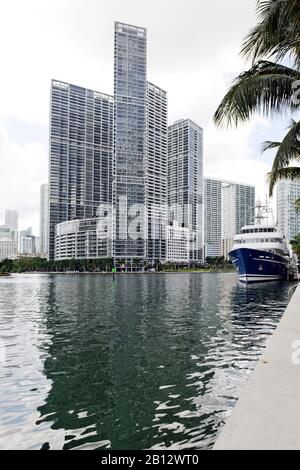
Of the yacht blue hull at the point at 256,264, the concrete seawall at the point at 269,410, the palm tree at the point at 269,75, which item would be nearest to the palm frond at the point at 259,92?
the palm tree at the point at 269,75

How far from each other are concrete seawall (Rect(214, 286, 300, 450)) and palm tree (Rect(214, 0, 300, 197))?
6610 millimetres

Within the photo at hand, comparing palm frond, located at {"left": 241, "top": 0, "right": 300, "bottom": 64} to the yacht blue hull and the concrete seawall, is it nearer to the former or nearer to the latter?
the concrete seawall

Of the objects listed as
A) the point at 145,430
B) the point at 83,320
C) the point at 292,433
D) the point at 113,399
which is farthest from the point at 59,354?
the point at 292,433

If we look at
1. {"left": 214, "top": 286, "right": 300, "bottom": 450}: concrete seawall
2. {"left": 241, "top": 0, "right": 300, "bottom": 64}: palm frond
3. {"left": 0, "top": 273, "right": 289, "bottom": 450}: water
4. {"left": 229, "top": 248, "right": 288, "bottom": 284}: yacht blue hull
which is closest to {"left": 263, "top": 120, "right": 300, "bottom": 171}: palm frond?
{"left": 241, "top": 0, "right": 300, "bottom": 64}: palm frond

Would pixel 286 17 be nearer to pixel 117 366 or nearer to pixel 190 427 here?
pixel 190 427

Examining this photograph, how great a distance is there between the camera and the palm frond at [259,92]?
9.91 m

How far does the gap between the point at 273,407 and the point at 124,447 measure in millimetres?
2363

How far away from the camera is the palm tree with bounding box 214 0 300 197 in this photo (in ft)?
30.0

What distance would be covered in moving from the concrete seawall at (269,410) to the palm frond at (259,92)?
6.48 meters

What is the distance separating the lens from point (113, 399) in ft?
25.1

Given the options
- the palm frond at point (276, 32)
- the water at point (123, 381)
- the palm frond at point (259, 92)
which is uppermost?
the palm frond at point (276, 32)

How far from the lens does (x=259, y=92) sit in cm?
1009

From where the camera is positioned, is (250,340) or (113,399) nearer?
(113,399)

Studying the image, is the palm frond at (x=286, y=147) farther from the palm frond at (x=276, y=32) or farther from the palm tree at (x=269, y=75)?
the palm frond at (x=276, y=32)
